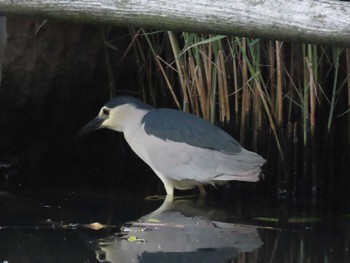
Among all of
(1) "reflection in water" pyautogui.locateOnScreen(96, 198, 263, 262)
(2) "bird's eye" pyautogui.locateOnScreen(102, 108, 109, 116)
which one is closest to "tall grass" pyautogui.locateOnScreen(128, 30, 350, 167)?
(2) "bird's eye" pyautogui.locateOnScreen(102, 108, 109, 116)

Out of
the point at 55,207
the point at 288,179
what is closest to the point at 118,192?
the point at 55,207

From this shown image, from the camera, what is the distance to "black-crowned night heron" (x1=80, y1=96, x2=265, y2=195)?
5012 mm

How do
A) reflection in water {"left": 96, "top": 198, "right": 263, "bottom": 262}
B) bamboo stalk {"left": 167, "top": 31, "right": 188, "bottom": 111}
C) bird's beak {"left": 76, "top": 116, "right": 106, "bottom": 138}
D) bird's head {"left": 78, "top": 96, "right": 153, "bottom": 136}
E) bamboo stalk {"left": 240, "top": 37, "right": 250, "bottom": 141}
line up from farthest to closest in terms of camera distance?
bird's beak {"left": 76, "top": 116, "right": 106, "bottom": 138}, bird's head {"left": 78, "top": 96, "right": 153, "bottom": 136}, bamboo stalk {"left": 167, "top": 31, "right": 188, "bottom": 111}, bamboo stalk {"left": 240, "top": 37, "right": 250, "bottom": 141}, reflection in water {"left": 96, "top": 198, "right": 263, "bottom": 262}

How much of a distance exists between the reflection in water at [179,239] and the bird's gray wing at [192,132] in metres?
0.37

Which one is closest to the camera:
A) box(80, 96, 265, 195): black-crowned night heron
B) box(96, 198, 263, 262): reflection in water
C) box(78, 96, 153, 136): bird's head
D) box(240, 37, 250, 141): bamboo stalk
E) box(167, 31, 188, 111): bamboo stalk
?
box(96, 198, 263, 262): reflection in water

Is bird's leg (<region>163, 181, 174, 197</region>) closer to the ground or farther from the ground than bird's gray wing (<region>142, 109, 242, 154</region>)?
closer to the ground

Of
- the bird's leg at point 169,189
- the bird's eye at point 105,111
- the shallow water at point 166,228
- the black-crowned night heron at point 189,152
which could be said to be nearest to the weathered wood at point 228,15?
the shallow water at point 166,228

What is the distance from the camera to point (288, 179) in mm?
5371

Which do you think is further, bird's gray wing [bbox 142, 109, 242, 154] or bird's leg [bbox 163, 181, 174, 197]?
bird's leg [bbox 163, 181, 174, 197]

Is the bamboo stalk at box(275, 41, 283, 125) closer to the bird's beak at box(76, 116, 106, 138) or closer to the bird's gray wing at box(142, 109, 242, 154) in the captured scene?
the bird's gray wing at box(142, 109, 242, 154)

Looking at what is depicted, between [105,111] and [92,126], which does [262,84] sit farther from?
[92,126]

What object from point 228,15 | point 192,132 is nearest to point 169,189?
point 192,132

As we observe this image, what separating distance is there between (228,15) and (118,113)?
2.54 metres

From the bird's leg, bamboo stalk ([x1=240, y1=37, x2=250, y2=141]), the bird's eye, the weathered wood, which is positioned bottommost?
the bird's leg
